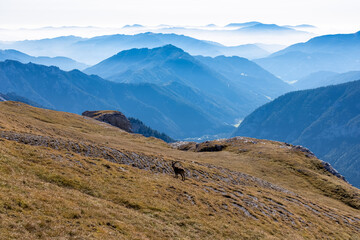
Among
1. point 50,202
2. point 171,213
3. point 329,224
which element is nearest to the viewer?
point 50,202

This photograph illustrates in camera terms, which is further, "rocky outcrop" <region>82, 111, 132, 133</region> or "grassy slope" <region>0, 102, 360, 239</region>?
"rocky outcrop" <region>82, 111, 132, 133</region>

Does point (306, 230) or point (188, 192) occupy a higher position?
point (188, 192)

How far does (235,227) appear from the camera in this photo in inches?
1200

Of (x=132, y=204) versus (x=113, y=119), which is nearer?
(x=132, y=204)

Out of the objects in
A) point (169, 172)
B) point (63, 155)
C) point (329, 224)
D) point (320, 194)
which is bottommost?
point (320, 194)

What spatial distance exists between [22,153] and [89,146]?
1368 centimetres

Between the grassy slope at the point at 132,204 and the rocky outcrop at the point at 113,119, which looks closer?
the grassy slope at the point at 132,204

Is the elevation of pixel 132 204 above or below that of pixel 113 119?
above

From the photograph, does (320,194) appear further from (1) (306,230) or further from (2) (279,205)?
(1) (306,230)

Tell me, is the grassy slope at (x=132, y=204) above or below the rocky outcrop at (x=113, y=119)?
above

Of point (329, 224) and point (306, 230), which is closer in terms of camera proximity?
point (306, 230)

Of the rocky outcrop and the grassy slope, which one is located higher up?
the grassy slope

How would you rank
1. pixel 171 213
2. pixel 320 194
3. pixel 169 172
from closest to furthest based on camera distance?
1. pixel 171 213
2. pixel 169 172
3. pixel 320 194

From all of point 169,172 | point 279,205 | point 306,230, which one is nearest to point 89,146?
point 169,172
